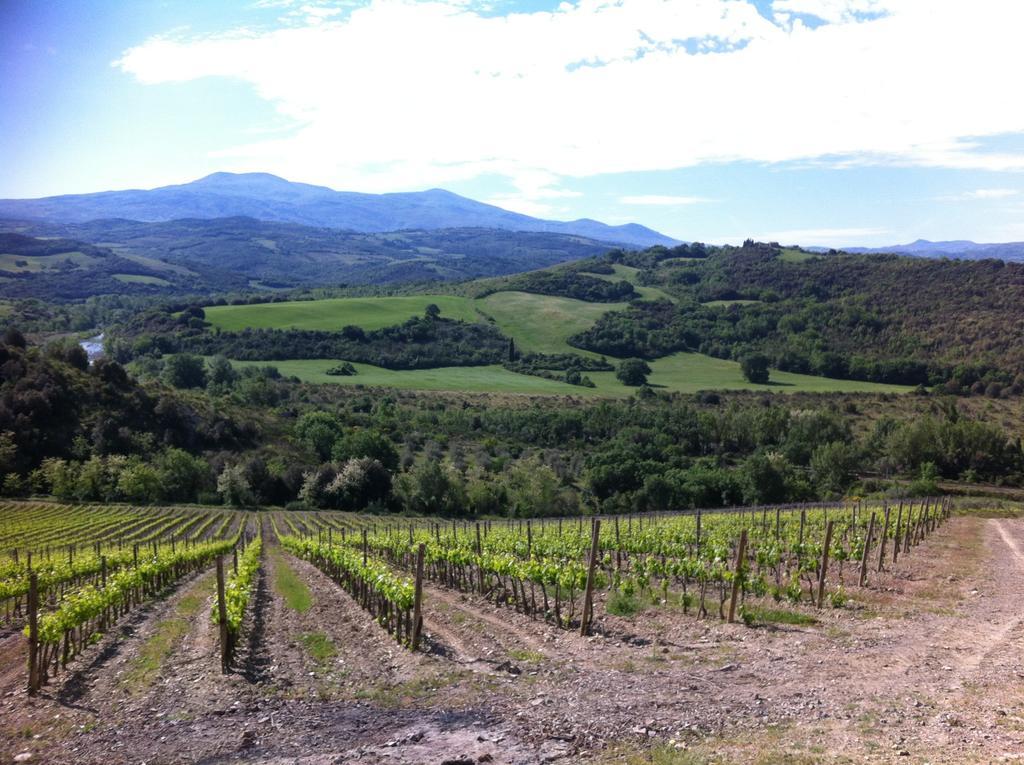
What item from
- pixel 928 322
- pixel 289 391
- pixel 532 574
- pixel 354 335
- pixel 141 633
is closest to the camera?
pixel 532 574

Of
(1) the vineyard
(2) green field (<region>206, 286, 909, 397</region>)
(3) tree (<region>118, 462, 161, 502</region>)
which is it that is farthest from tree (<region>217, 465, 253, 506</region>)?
(2) green field (<region>206, 286, 909, 397</region>)

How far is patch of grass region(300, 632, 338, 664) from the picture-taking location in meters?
14.3

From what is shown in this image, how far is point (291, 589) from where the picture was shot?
78.5 feet

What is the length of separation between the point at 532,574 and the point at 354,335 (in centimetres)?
12989

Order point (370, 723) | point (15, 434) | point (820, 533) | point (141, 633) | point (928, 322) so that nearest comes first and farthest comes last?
point (370, 723)
point (141, 633)
point (820, 533)
point (15, 434)
point (928, 322)

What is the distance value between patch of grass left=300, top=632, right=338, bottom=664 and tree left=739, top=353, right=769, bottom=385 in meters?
110

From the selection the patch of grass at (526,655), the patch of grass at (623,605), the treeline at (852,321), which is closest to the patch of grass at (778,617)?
the patch of grass at (623,605)

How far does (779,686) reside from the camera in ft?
34.5

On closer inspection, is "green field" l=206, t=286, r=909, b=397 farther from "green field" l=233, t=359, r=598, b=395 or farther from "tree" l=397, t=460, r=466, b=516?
"tree" l=397, t=460, r=466, b=516

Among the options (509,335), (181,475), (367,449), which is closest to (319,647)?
(181,475)

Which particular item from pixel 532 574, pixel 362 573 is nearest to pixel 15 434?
pixel 362 573

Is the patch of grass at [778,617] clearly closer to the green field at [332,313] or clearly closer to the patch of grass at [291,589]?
the patch of grass at [291,589]

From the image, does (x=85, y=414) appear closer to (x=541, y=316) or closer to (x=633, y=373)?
(x=633, y=373)

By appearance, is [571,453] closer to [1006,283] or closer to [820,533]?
[820,533]
